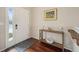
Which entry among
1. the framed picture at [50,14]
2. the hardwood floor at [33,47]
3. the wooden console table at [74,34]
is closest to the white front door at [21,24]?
the hardwood floor at [33,47]

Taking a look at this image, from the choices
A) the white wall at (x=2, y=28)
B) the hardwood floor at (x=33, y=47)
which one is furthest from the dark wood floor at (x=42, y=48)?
the white wall at (x=2, y=28)

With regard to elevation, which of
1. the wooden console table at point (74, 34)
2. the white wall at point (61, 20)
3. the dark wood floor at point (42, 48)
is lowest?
the dark wood floor at point (42, 48)

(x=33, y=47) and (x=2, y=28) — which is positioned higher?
(x=2, y=28)

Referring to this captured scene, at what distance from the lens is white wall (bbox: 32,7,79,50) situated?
3.51 feet

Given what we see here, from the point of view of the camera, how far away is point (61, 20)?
109 cm

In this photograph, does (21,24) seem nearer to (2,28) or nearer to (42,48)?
(2,28)

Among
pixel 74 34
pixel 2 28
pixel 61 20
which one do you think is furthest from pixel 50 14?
pixel 2 28

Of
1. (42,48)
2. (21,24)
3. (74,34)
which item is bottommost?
(42,48)

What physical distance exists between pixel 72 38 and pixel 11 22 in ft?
2.44

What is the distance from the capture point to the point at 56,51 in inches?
44.4

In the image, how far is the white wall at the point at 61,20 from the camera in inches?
42.1

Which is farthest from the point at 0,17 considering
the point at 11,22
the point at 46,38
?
the point at 46,38

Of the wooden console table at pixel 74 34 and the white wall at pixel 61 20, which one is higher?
the white wall at pixel 61 20

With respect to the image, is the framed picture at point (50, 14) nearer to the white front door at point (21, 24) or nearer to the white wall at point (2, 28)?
the white front door at point (21, 24)
